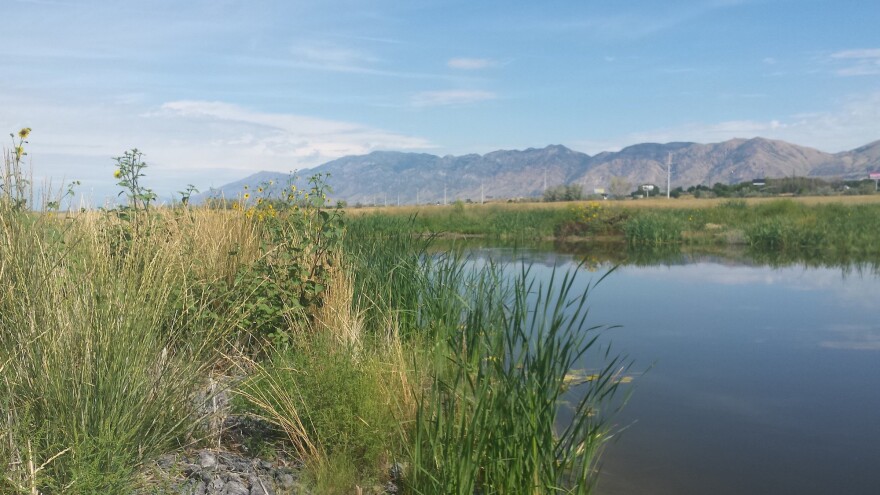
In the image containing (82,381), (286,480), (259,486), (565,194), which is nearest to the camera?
(82,381)

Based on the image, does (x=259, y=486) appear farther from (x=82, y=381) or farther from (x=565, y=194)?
(x=565, y=194)

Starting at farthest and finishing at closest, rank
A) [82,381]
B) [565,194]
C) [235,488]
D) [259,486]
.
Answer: [565,194] < [259,486] < [235,488] < [82,381]

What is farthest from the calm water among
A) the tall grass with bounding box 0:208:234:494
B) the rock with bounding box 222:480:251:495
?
the tall grass with bounding box 0:208:234:494

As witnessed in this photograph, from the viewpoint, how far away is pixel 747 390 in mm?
6672

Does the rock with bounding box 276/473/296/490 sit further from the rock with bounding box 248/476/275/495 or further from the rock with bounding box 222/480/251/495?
the rock with bounding box 222/480/251/495

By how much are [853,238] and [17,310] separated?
807 inches

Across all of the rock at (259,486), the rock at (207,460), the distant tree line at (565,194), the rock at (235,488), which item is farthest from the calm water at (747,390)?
the distant tree line at (565,194)

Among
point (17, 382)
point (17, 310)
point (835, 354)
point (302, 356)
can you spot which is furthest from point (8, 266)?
point (835, 354)

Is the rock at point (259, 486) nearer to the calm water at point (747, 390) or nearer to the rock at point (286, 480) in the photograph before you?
the rock at point (286, 480)

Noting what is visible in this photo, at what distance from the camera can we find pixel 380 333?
5000mm

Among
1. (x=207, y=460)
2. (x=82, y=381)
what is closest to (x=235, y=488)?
(x=207, y=460)

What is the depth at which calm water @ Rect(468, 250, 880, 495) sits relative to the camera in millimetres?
4805

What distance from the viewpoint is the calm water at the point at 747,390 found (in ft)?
15.8

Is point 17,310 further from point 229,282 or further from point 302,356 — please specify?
point 229,282
